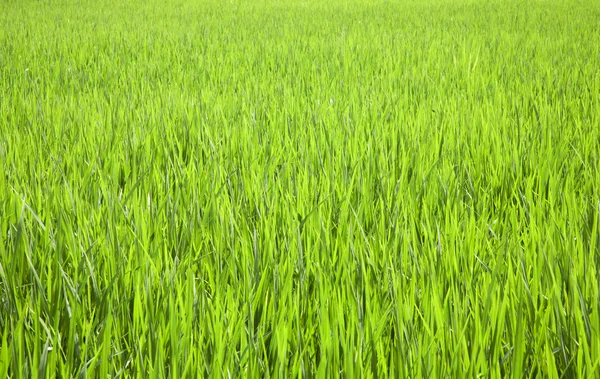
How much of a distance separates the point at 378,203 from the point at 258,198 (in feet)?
0.91

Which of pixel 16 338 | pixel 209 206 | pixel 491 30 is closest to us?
pixel 16 338

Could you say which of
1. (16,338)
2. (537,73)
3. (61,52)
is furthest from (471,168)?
(61,52)

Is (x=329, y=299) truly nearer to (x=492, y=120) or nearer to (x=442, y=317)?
(x=442, y=317)

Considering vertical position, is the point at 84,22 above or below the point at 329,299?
above

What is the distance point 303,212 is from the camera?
43.4 inches

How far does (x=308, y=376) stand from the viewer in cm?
63

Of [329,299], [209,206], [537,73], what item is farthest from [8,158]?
[537,73]

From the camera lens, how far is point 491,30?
4.77 metres

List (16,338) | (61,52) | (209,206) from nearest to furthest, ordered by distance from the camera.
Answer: (16,338), (209,206), (61,52)

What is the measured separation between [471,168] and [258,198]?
0.63 metres

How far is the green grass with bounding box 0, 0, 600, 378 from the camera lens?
0.65 metres

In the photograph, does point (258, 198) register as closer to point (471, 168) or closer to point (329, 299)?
point (329, 299)

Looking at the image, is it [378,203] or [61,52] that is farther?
[61,52]

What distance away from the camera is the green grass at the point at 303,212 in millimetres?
649
